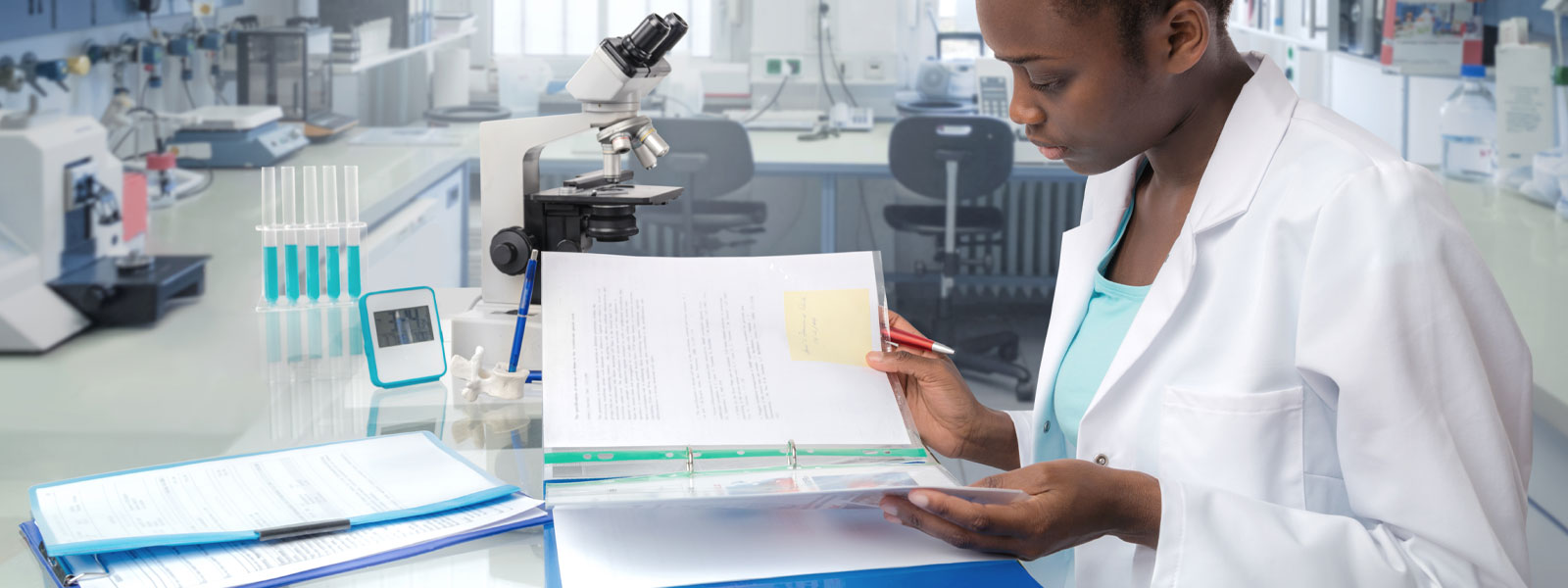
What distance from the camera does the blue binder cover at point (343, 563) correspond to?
28.7 inches

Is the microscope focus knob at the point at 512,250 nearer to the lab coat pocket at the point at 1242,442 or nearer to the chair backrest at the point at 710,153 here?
the lab coat pocket at the point at 1242,442

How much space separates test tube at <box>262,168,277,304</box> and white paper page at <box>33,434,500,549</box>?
2.11 feet

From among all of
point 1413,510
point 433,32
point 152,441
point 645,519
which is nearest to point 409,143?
point 433,32

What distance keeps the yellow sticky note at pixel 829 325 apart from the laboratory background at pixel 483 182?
247 millimetres

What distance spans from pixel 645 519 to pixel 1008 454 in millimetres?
379

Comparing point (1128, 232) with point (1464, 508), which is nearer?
point (1464, 508)

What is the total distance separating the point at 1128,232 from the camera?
1040 millimetres

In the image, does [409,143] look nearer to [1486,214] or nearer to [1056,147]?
[1486,214]

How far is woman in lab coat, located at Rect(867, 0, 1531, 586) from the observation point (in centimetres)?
70

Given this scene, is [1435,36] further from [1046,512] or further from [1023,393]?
[1046,512]

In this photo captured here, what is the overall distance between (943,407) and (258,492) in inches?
21.2

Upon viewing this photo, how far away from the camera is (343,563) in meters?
0.76

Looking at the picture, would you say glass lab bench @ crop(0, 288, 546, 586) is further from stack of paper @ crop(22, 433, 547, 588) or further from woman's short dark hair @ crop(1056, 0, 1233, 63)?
woman's short dark hair @ crop(1056, 0, 1233, 63)

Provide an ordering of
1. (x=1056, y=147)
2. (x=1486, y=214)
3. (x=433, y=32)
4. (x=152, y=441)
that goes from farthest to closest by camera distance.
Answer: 1. (x=433, y=32)
2. (x=1486, y=214)
3. (x=152, y=441)
4. (x=1056, y=147)
